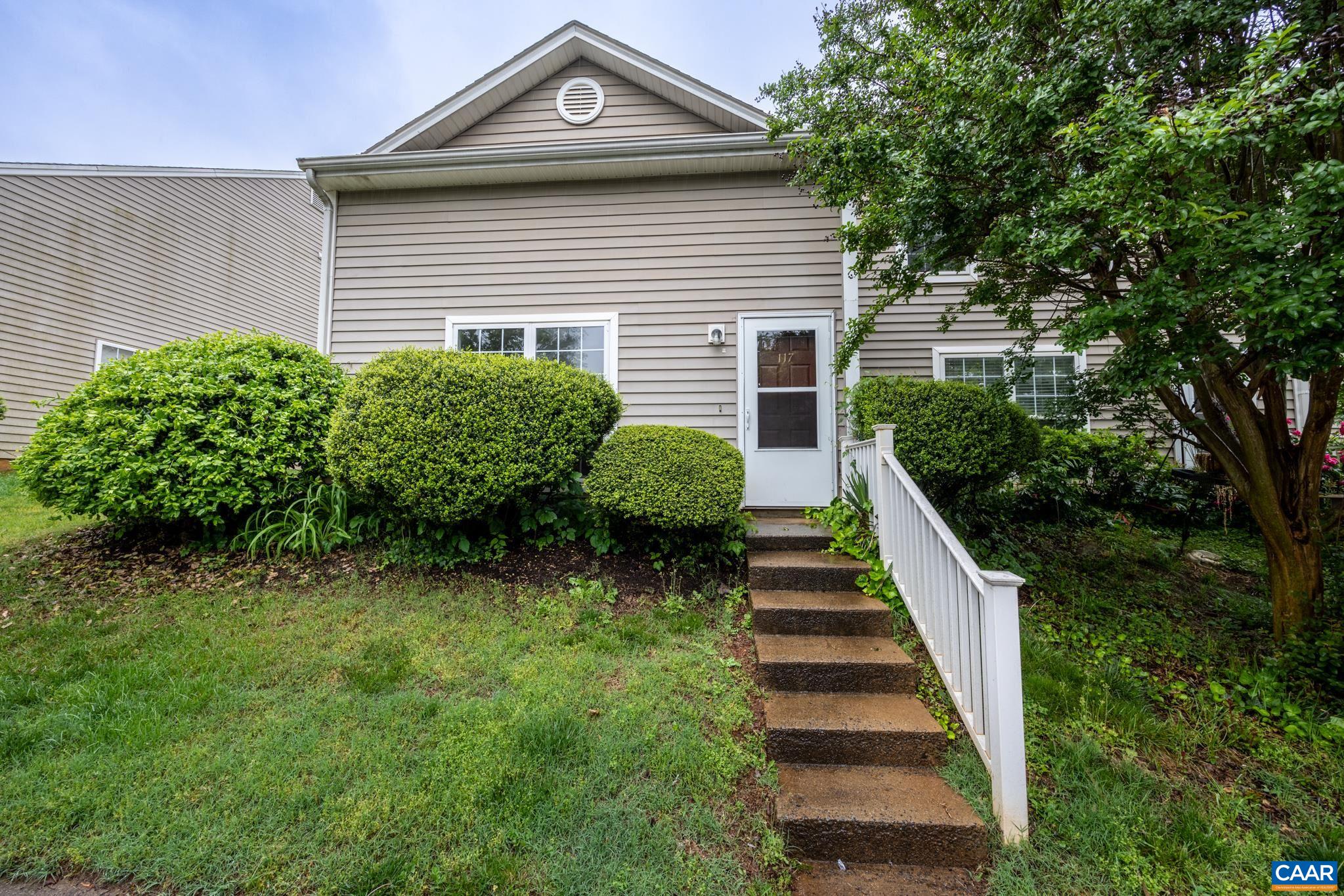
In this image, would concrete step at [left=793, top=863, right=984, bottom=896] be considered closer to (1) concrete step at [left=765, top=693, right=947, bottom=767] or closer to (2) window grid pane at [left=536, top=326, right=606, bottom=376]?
(1) concrete step at [left=765, top=693, right=947, bottom=767]

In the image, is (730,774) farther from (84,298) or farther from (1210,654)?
(84,298)

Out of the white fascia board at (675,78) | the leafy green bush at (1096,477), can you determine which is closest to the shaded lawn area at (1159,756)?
the leafy green bush at (1096,477)

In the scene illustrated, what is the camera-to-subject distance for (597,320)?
540 cm

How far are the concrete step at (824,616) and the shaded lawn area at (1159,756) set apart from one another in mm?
781

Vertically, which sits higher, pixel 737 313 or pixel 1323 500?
pixel 737 313

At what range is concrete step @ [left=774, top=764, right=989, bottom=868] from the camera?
1.90 m

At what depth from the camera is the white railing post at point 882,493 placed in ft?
11.2

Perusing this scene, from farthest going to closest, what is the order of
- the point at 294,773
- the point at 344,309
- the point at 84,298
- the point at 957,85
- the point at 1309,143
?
the point at 84,298, the point at 344,309, the point at 957,85, the point at 1309,143, the point at 294,773

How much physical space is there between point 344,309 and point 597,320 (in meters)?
2.94

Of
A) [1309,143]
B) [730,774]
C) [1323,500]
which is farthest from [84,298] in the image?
[1323,500]

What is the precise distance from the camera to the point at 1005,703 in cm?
204

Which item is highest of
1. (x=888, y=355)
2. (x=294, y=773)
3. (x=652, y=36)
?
(x=652, y=36)

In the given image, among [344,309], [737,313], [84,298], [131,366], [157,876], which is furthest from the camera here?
[84,298]

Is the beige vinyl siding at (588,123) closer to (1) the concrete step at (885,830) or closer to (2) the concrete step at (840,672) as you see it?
(2) the concrete step at (840,672)
